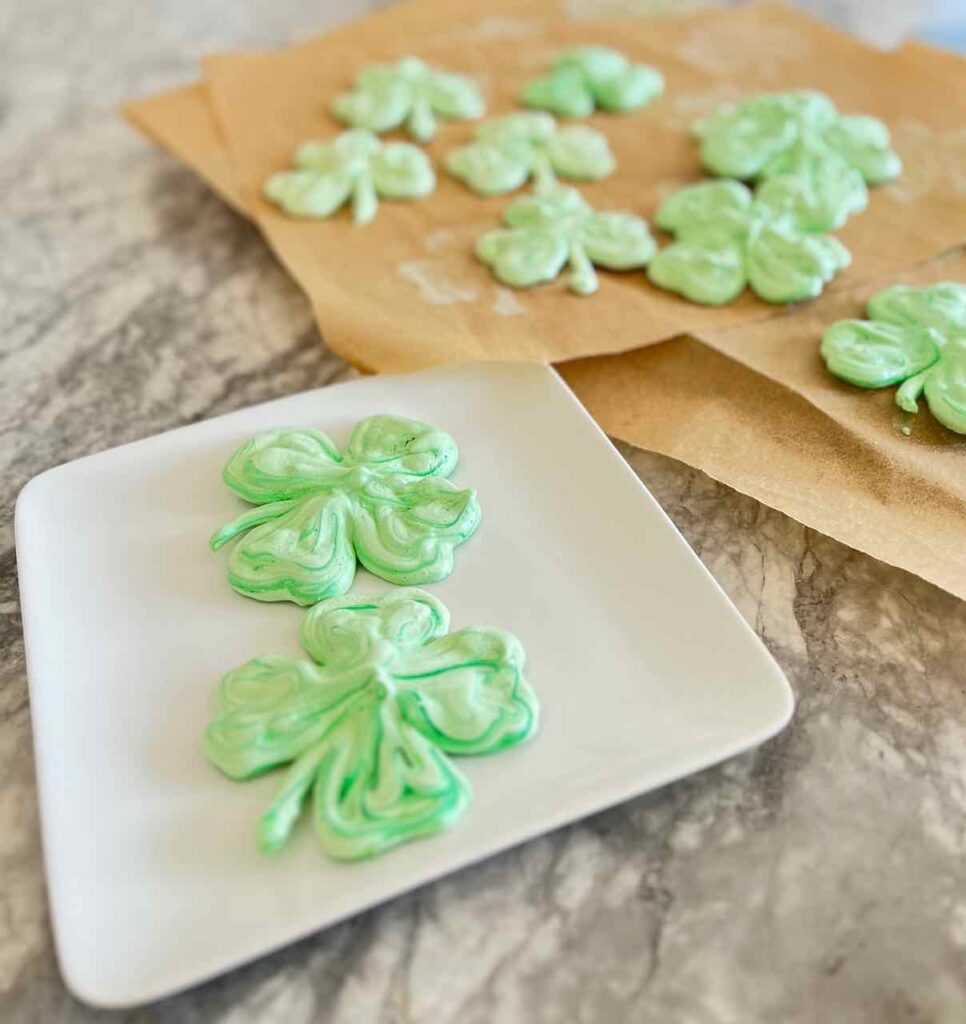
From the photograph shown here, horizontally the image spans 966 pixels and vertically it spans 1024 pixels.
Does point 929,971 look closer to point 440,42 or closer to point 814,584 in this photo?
point 814,584

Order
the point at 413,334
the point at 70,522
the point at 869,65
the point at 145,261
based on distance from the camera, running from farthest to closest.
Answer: the point at 869,65
the point at 145,261
the point at 413,334
the point at 70,522

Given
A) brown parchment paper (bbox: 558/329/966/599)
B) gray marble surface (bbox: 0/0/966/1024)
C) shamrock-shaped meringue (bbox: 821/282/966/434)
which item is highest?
shamrock-shaped meringue (bbox: 821/282/966/434)

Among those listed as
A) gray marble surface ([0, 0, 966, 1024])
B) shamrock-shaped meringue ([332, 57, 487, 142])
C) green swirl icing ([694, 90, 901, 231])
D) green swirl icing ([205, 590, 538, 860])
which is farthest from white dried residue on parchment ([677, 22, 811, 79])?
green swirl icing ([205, 590, 538, 860])

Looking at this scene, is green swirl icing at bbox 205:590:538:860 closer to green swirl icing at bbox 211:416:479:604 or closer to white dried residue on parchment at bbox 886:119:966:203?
green swirl icing at bbox 211:416:479:604

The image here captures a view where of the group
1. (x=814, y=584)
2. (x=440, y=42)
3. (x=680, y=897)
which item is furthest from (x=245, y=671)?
(x=440, y=42)

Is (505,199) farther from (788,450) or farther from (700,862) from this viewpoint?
(700,862)
